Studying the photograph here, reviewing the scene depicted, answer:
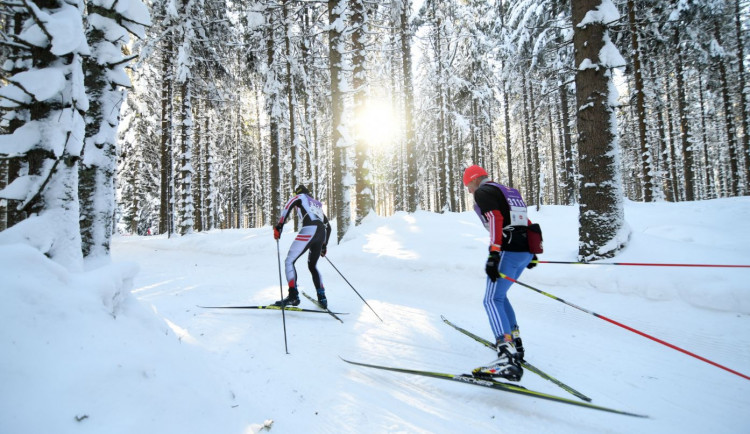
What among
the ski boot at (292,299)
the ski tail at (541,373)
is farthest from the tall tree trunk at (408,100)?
the ski tail at (541,373)

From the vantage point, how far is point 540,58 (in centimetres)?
1614

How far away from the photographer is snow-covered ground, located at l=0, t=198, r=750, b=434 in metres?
2.07

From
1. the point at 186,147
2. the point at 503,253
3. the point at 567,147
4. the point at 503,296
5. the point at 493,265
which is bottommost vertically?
the point at 503,296

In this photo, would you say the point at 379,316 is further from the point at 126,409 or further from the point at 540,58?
the point at 540,58

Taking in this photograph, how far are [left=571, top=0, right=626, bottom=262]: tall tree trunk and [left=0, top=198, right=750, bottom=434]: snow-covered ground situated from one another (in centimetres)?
45

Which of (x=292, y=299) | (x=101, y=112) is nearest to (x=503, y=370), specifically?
(x=292, y=299)

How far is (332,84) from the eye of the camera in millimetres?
10820

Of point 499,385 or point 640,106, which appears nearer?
point 499,385

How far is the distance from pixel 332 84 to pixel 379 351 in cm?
917

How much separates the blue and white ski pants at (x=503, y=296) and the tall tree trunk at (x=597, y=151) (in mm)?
3109

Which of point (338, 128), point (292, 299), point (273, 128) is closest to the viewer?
point (292, 299)

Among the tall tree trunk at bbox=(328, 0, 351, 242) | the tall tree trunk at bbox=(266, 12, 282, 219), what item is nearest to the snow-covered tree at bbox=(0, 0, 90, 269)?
the tall tree trunk at bbox=(328, 0, 351, 242)

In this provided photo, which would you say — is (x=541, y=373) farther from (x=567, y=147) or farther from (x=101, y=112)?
(x=567, y=147)

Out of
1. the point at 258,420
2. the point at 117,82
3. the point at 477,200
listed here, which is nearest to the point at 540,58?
the point at 477,200
